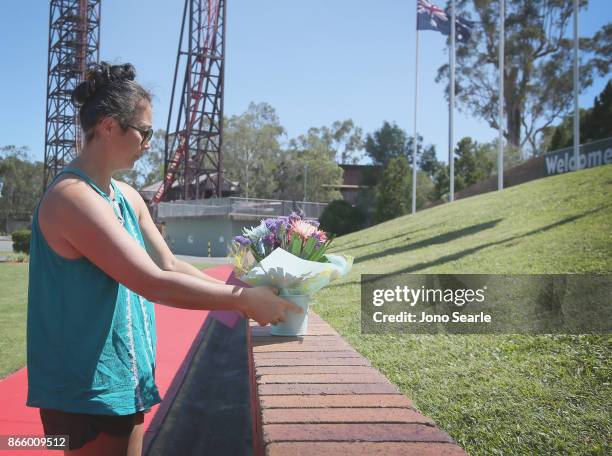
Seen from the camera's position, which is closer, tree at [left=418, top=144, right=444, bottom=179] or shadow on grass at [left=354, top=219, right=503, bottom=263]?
shadow on grass at [left=354, top=219, right=503, bottom=263]

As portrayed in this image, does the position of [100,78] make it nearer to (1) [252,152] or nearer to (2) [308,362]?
(2) [308,362]

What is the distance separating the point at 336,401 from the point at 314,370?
45 cm

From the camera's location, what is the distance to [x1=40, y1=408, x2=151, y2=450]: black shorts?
1.43 m

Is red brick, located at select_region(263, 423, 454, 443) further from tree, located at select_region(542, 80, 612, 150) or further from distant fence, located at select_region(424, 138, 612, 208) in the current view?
tree, located at select_region(542, 80, 612, 150)

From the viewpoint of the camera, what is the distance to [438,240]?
10938mm

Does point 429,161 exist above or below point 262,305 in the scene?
above

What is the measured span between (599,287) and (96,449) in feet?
16.7

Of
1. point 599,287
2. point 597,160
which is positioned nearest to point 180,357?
point 599,287

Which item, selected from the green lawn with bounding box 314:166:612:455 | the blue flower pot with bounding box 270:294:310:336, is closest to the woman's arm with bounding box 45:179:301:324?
the blue flower pot with bounding box 270:294:310:336

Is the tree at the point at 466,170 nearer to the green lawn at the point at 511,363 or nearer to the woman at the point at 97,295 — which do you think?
the green lawn at the point at 511,363

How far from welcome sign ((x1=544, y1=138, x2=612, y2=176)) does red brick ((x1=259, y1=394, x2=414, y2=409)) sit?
18.8 meters

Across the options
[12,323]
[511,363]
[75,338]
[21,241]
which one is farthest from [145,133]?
[21,241]

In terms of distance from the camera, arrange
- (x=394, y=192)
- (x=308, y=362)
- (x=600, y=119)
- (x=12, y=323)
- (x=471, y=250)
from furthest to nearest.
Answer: (x=394, y=192) → (x=600, y=119) → (x=471, y=250) → (x=12, y=323) → (x=308, y=362)

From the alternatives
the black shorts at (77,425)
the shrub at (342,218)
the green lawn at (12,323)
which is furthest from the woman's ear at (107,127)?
the shrub at (342,218)
